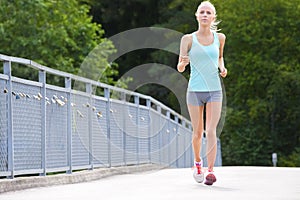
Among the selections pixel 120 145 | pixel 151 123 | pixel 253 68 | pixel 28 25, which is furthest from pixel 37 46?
pixel 120 145

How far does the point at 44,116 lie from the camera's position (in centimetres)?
1307

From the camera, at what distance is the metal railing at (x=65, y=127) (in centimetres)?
1156

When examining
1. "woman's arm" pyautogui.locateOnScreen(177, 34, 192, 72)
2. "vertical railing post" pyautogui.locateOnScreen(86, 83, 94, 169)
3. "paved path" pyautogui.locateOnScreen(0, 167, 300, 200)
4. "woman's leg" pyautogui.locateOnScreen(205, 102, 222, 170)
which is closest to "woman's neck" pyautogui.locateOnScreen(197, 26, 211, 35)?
"woman's arm" pyautogui.locateOnScreen(177, 34, 192, 72)

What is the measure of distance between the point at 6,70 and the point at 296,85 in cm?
4239

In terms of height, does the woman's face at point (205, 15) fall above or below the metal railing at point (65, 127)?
above

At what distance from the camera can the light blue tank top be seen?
36.9ft

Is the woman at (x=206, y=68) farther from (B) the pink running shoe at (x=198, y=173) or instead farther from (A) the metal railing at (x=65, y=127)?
(A) the metal railing at (x=65, y=127)

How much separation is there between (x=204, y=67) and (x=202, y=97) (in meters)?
0.33

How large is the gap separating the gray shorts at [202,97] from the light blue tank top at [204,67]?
6cm

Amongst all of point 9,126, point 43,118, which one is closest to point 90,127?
point 43,118

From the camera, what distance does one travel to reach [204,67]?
11.3 m

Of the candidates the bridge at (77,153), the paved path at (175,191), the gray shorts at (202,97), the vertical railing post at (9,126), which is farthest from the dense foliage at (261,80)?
the vertical railing post at (9,126)

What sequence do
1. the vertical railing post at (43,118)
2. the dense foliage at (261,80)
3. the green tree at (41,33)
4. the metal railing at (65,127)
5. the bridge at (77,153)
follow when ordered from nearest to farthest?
the bridge at (77,153) → the metal railing at (65,127) → the vertical railing post at (43,118) → the green tree at (41,33) → the dense foliage at (261,80)

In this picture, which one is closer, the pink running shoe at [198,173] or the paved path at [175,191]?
the paved path at [175,191]
